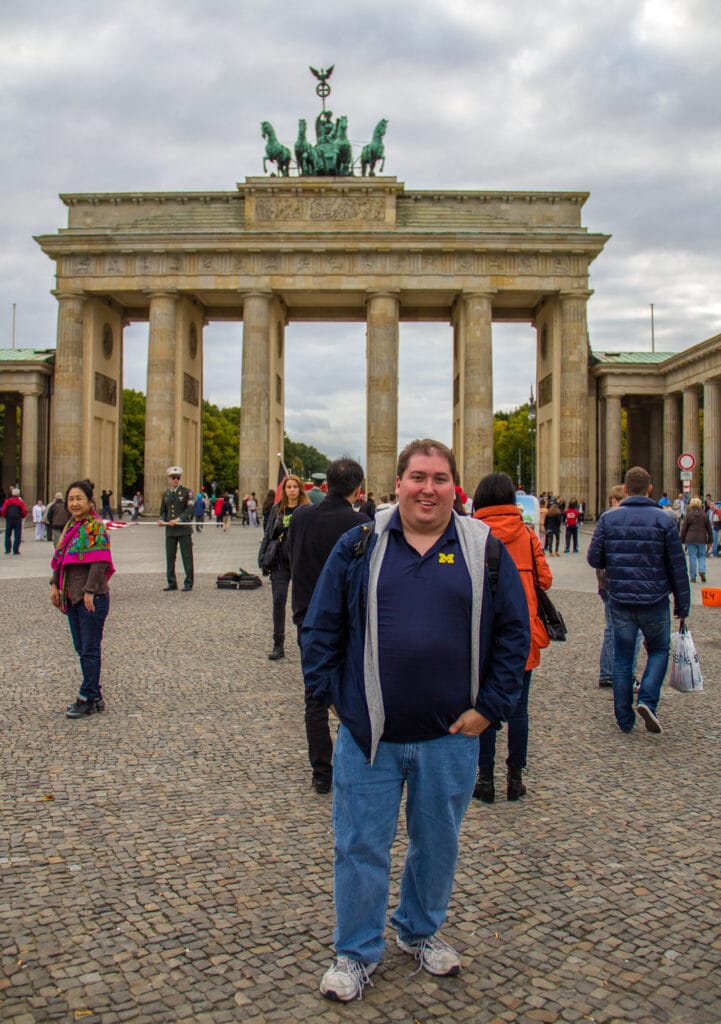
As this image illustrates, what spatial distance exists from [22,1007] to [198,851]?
1431 mm

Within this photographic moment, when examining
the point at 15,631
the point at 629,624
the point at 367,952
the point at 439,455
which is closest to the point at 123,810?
the point at 367,952

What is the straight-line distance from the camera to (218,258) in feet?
153

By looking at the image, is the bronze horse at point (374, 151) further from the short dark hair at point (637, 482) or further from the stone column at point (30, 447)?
the short dark hair at point (637, 482)

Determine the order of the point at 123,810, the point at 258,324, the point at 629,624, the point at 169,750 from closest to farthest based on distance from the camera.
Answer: the point at 123,810 → the point at 169,750 → the point at 629,624 → the point at 258,324

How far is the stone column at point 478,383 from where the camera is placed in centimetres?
4625

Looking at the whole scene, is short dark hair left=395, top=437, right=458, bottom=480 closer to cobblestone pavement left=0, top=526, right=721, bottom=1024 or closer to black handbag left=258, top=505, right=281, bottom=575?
cobblestone pavement left=0, top=526, right=721, bottom=1024

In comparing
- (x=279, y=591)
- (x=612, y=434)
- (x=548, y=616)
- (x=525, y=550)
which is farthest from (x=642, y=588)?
(x=612, y=434)

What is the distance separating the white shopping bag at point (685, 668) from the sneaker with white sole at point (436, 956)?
12.7 feet

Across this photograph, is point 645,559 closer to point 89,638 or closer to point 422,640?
point 422,640

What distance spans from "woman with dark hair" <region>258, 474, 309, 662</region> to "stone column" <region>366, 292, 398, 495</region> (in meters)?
36.5

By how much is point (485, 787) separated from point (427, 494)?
284 centimetres

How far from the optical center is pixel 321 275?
46781 mm

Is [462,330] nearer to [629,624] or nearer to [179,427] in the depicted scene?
[179,427]

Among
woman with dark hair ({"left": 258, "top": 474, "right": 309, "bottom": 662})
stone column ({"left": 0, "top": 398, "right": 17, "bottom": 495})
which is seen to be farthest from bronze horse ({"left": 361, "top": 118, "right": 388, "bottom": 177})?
woman with dark hair ({"left": 258, "top": 474, "right": 309, "bottom": 662})
